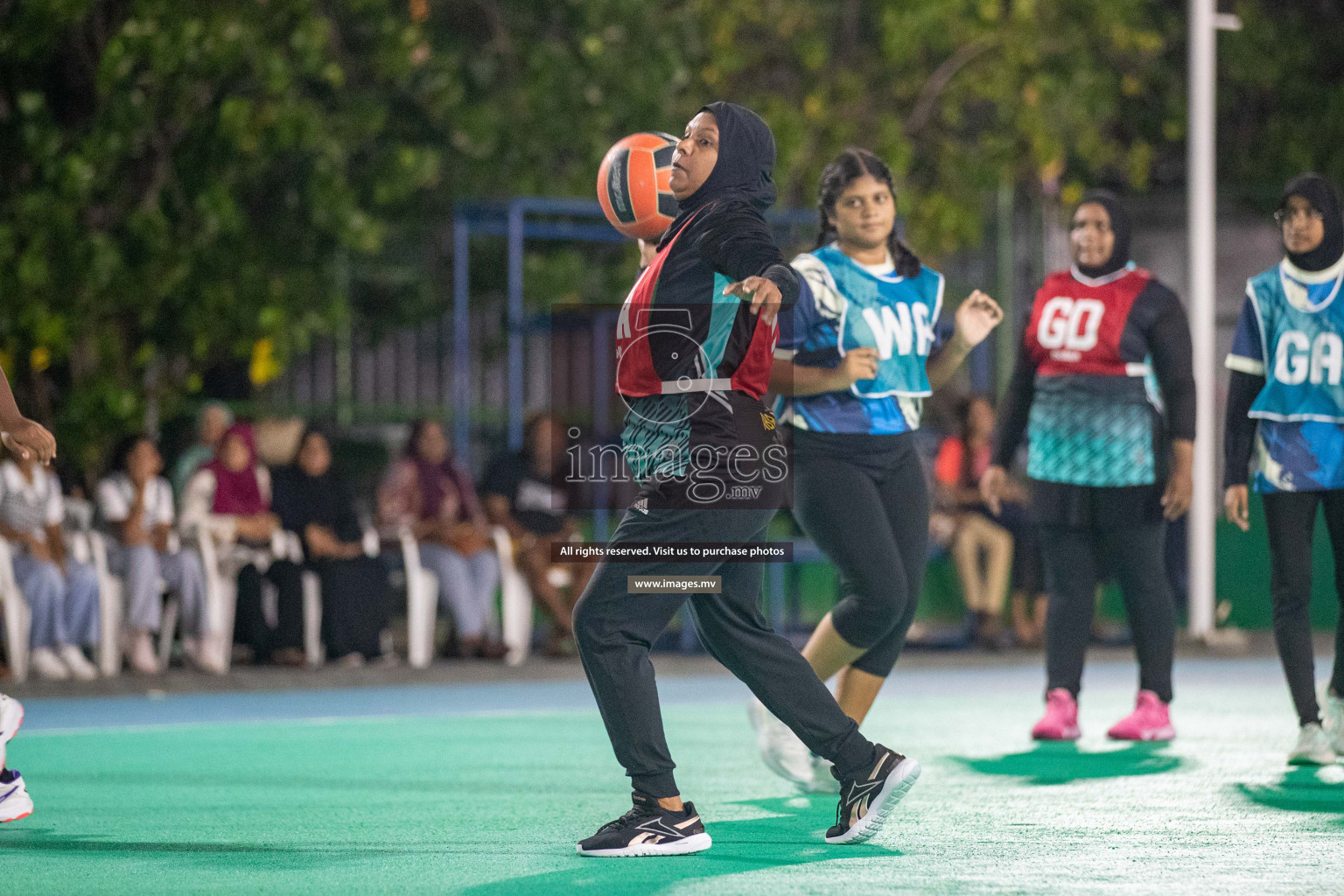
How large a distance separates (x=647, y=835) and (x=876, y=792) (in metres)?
0.68

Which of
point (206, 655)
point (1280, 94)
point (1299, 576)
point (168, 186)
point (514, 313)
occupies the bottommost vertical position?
point (206, 655)

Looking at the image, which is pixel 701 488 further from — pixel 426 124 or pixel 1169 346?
pixel 426 124

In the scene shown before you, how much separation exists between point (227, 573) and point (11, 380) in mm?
2600

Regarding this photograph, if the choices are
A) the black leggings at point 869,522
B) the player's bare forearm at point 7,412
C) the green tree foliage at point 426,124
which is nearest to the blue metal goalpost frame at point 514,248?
the green tree foliage at point 426,124

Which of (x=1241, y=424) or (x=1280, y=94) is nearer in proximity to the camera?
(x=1241, y=424)

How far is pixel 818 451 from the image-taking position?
6301mm

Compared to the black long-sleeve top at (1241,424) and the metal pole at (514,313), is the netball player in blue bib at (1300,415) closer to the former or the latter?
the black long-sleeve top at (1241,424)

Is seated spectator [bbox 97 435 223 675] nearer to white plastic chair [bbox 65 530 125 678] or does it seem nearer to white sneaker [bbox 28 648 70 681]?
white plastic chair [bbox 65 530 125 678]

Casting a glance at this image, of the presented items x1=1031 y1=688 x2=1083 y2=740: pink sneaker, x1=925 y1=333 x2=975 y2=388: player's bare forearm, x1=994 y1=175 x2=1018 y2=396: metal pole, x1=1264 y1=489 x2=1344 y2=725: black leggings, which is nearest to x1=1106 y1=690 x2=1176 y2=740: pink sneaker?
x1=1031 y1=688 x2=1083 y2=740: pink sneaker

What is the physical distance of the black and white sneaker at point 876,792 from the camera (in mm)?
5246

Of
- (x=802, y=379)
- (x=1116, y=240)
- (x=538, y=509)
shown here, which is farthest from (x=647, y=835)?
(x=538, y=509)

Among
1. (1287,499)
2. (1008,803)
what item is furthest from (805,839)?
(1287,499)

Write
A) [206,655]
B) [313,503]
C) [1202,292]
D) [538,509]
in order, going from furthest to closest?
[1202,292]
[538,509]
[313,503]
[206,655]

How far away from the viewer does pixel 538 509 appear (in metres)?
12.8
